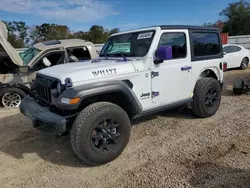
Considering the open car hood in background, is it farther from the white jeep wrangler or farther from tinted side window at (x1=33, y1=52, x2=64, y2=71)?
the white jeep wrangler

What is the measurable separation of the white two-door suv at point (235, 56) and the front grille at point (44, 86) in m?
9.87

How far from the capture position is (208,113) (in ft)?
17.0

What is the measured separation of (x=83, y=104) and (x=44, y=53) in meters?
3.80

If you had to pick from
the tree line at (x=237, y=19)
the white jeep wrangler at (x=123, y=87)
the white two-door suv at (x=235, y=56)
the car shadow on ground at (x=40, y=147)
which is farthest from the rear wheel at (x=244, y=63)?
the tree line at (x=237, y=19)

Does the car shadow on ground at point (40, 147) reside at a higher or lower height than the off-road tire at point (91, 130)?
lower

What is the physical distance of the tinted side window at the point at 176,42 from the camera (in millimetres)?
4383

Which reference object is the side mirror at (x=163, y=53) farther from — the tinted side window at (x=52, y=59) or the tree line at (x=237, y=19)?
the tree line at (x=237, y=19)

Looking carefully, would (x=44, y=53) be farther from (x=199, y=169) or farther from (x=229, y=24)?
(x=229, y=24)

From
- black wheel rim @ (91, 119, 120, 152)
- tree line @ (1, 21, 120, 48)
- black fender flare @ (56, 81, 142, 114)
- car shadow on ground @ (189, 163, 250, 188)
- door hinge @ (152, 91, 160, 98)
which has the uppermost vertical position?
tree line @ (1, 21, 120, 48)

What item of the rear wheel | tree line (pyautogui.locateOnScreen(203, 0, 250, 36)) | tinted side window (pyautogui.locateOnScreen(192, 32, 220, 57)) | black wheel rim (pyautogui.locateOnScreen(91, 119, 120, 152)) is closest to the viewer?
black wheel rim (pyautogui.locateOnScreen(91, 119, 120, 152))

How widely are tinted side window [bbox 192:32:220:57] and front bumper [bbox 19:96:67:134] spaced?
2.95m

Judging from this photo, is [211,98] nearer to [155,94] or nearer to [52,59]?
[155,94]

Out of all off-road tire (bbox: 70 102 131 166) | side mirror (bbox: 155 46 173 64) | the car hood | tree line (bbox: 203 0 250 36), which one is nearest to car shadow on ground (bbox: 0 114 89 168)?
off-road tire (bbox: 70 102 131 166)

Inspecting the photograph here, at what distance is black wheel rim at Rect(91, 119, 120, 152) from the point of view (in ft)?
11.5
